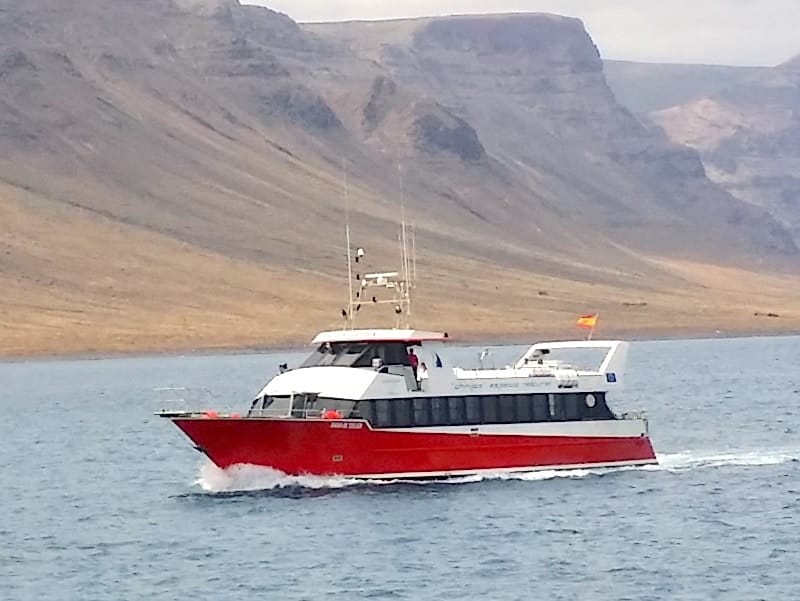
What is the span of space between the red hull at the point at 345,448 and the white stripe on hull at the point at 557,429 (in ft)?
0.43

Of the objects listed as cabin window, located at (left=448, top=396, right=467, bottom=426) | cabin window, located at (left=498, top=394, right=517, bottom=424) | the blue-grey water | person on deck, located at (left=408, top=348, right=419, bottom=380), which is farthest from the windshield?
the blue-grey water

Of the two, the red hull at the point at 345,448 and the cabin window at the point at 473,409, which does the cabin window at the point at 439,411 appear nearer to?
the red hull at the point at 345,448

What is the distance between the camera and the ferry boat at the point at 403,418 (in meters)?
53.9

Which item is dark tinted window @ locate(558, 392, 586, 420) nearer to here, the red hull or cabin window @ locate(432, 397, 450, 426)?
the red hull

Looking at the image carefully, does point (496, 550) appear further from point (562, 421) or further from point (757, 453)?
point (757, 453)

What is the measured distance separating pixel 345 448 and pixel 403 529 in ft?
15.9

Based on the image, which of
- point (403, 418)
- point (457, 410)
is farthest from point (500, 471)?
point (403, 418)

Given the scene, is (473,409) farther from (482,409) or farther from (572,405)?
(572,405)

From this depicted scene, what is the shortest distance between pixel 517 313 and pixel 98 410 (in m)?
99.6

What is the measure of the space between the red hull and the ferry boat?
0.03 metres

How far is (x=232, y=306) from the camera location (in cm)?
18012

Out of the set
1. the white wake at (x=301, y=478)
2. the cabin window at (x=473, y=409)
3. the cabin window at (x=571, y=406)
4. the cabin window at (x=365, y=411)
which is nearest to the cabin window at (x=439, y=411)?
the cabin window at (x=473, y=409)

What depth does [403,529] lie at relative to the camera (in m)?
49.6

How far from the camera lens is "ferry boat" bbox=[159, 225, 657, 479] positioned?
53.9 metres
